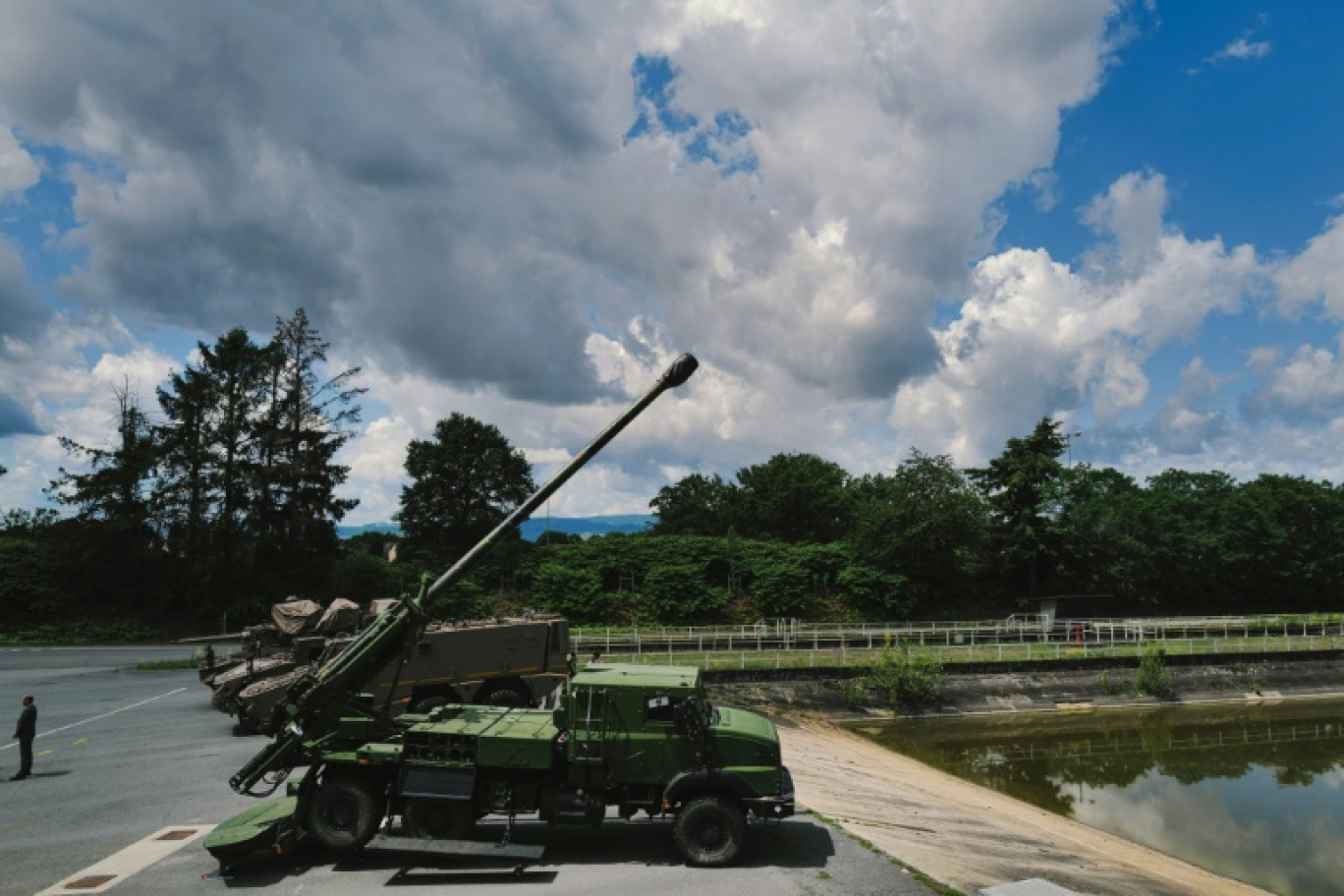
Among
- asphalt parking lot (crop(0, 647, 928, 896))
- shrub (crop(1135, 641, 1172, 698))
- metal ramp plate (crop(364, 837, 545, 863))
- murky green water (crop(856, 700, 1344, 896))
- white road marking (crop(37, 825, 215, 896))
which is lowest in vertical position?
murky green water (crop(856, 700, 1344, 896))

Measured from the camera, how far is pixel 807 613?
50094 millimetres

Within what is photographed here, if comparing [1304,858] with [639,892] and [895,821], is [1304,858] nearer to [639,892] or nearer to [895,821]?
[895,821]

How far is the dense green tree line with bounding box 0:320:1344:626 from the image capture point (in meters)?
47.9

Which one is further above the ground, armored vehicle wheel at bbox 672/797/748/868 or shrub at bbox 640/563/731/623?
shrub at bbox 640/563/731/623

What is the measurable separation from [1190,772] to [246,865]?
26257 millimetres

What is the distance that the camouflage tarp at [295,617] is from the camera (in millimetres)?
24703

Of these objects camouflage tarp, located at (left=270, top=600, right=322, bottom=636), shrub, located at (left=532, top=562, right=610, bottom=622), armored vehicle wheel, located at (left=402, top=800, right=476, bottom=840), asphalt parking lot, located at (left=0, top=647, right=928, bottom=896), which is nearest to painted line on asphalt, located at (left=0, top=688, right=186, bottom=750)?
asphalt parking lot, located at (left=0, top=647, right=928, bottom=896)

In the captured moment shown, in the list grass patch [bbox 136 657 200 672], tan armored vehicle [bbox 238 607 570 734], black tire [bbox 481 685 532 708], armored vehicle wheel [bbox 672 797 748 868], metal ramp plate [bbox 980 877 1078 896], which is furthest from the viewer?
grass patch [bbox 136 657 200 672]

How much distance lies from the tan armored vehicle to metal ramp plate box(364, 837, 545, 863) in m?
8.87

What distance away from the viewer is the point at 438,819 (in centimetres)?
1156

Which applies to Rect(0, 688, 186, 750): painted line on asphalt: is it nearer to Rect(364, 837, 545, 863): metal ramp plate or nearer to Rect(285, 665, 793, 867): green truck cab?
Rect(285, 665, 793, 867): green truck cab

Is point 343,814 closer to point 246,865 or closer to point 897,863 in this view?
point 246,865

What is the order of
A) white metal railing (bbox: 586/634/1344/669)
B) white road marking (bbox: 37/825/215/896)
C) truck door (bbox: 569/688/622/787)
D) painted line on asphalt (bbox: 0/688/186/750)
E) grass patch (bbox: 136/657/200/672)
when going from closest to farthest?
white road marking (bbox: 37/825/215/896)
truck door (bbox: 569/688/622/787)
painted line on asphalt (bbox: 0/688/186/750)
grass patch (bbox: 136/657/200/672)
white metal railing (bbox: 586/634/1344/669)

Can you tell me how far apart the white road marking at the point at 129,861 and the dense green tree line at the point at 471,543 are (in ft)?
107
